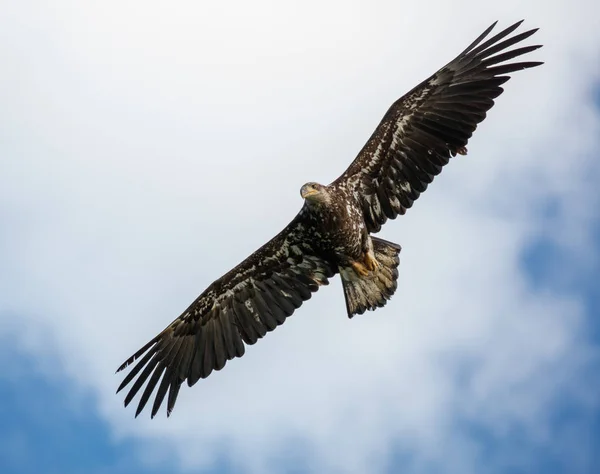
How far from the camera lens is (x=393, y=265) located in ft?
59.0

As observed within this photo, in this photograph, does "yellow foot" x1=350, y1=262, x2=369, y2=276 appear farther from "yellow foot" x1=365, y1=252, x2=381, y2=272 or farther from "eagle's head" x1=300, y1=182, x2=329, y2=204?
"eagle's head" x1=300, y1=182, x2=329, y2=204

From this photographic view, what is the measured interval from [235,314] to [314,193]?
9.16ft

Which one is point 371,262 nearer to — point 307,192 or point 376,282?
point 376,282

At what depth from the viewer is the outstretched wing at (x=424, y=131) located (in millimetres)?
17266

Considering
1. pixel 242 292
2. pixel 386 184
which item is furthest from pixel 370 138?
pixel 242 292

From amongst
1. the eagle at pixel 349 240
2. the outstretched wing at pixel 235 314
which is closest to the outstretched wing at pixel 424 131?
the eagle at pixel 349 240

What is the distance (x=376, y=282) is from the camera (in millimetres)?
17969

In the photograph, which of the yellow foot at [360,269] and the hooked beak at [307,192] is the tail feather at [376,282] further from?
the hooked beak at [307,192]

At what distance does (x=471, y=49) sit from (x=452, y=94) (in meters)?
0.75

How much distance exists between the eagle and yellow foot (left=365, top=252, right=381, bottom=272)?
2cm

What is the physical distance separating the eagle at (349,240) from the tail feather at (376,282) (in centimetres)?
2

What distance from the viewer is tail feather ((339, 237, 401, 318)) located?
17906 millimetres

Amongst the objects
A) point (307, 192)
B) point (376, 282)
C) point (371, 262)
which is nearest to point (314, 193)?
point (307, 192)

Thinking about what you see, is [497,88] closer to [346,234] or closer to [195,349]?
[346,234]
